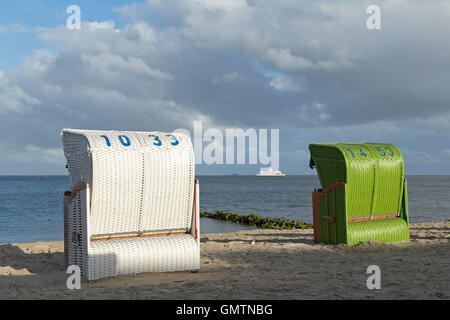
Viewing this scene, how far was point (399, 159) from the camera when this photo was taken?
1245 cm

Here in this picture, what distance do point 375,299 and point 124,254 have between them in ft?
15.3

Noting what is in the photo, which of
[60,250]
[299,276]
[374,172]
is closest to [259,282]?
[299,276]

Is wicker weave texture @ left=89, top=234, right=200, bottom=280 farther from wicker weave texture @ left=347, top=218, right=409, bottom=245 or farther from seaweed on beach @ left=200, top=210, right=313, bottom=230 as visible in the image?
seaweed on beach @ left=200, top=210, right=313, bottom=230

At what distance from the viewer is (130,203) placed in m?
8.18

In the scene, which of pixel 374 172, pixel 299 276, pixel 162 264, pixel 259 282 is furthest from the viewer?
pixel 374 172

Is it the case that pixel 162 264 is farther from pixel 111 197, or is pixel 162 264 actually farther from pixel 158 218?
pixel 111 197

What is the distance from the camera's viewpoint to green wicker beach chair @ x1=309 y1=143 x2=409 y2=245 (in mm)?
11422

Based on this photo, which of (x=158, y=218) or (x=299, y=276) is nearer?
(x=299, y=276)

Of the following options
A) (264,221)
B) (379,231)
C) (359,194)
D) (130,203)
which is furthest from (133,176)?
(264,221)

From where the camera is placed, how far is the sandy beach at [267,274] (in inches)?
257

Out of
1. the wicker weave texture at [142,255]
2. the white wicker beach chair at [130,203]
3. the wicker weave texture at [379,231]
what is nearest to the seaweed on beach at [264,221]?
the wicker weave texture at [379,231]

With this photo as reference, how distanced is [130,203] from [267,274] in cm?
308

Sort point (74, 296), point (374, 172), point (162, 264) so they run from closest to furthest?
1. point (74, 296)
2. point (162, 264)
3. point (374, 172)

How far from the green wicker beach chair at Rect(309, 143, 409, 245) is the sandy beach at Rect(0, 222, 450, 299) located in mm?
432
